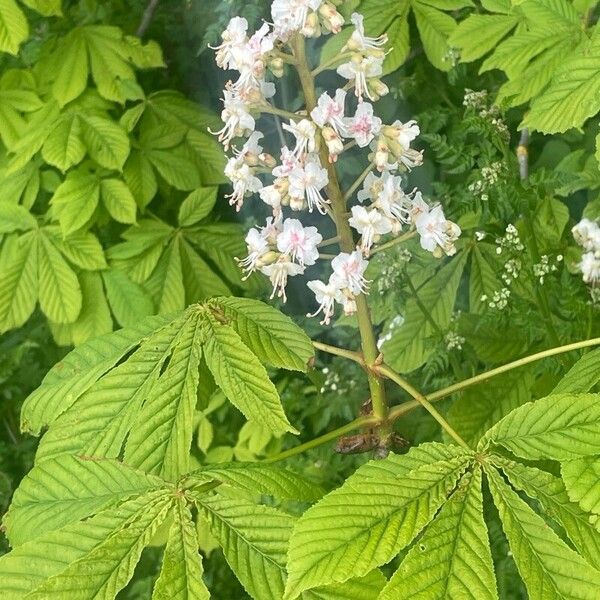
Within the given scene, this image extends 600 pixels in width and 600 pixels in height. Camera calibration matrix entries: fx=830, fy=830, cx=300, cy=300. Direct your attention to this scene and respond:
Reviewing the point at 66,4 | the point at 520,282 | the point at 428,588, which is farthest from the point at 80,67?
the point at 428,588

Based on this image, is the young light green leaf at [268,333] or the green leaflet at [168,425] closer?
the green leaflet at [168,425]

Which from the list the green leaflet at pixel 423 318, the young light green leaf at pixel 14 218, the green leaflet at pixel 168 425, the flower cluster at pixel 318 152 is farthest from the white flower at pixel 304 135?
the young light green leaf at pixel 14 218

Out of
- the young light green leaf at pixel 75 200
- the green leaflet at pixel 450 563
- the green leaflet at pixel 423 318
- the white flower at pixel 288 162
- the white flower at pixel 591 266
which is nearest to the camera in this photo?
the green leaflet at pixel 450 563

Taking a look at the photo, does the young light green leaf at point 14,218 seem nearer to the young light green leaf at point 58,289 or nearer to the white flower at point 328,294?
the young light green leaf at point 58,289

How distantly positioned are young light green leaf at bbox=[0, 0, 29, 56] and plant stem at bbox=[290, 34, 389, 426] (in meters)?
0.70

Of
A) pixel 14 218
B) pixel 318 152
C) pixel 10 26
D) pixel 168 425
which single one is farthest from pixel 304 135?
pixel 14 218

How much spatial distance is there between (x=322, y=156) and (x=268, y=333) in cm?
19

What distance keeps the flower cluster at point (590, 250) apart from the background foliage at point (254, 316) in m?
0.03

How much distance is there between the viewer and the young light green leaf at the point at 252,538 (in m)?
0.64

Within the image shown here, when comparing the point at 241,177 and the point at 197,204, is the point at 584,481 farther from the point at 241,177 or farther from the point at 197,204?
the point at 197,204

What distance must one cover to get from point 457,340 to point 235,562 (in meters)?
0.64

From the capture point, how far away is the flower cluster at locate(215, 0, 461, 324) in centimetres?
79

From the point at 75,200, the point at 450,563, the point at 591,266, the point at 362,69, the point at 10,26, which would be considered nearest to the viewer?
the point at 450,563

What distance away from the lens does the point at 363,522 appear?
1.97 feet
